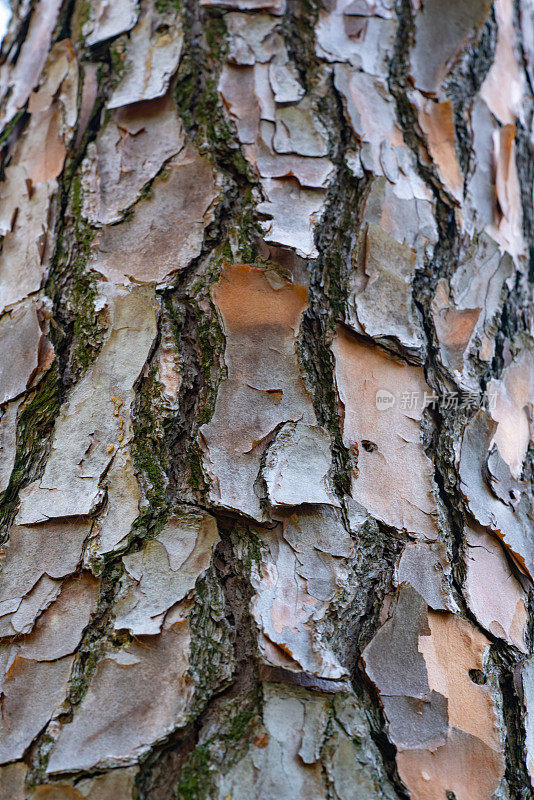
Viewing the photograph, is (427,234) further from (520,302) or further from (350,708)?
(350,708)

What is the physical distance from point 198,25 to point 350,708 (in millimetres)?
976

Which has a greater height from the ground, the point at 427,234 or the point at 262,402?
the point at 427,234

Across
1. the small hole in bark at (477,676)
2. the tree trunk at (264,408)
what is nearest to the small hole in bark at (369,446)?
the tree trunk at (264,408)

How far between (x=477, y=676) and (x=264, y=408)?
0.38 metres

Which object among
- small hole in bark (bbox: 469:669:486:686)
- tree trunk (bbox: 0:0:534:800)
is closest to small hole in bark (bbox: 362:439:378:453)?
tree trunk (bbox: 0:0:534:800)

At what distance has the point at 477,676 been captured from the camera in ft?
2.43

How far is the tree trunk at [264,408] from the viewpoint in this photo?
66 centimetres

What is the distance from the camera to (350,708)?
66 cm

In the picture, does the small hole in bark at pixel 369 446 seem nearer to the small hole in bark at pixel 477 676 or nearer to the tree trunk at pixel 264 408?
the tree trunk at pixel 264 408

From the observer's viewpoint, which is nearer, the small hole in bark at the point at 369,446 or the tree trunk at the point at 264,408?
the tree trunk at the point at 264,408

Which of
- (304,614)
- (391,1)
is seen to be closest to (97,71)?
(391,1)

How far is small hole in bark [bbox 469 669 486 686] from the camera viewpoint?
2.42 ft

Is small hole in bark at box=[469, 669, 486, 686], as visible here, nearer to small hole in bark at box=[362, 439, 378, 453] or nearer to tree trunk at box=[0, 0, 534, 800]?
tree trunk at box=[0, 0, 534, 800]

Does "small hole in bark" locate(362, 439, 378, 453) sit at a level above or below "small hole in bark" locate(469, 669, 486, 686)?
above
